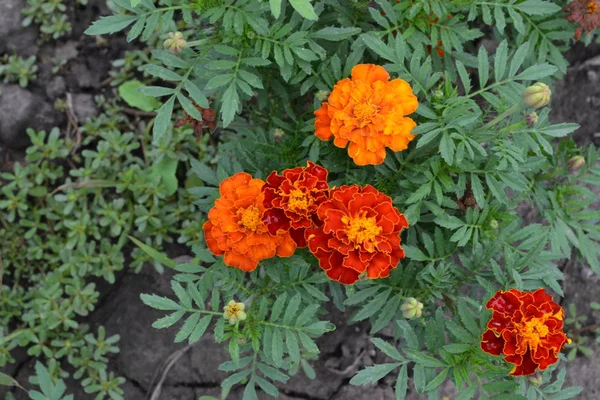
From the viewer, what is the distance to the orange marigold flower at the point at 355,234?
5.53ft

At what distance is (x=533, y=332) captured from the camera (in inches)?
63.7

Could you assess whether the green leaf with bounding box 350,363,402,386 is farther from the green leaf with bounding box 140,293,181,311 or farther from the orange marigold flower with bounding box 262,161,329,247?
the green leaf with bounding box 140,293,181,311

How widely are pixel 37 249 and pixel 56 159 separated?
472 millimetres

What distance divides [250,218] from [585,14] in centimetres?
156

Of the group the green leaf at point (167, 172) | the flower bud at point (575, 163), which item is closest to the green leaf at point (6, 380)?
the green leaf at point (167, 172)

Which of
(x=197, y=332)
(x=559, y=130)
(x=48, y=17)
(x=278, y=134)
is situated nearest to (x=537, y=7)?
(x=559, y=130)

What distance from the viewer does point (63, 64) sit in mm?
3123

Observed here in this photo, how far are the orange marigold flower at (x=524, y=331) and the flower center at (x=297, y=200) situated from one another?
610mm

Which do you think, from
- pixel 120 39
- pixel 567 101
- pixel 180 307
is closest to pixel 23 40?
pixel 120 39

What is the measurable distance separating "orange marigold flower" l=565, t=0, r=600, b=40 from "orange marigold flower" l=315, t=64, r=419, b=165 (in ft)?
3.12

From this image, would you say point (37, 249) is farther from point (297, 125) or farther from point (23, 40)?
A: point (297, 125)

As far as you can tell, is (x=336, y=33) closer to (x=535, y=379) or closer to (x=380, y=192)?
(x=380, y=192)

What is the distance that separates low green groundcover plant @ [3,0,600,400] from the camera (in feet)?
5.68

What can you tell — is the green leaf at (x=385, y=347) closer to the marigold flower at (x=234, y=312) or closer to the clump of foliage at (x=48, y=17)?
the marigold flower at (x=234, y=312)
